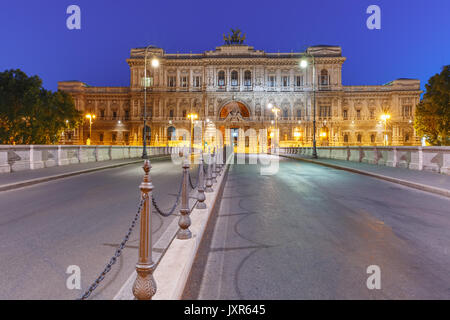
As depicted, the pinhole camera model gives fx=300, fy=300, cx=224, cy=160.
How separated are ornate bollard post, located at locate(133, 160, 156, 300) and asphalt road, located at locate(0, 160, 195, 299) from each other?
0.45m

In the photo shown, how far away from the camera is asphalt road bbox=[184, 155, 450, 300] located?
114 inches

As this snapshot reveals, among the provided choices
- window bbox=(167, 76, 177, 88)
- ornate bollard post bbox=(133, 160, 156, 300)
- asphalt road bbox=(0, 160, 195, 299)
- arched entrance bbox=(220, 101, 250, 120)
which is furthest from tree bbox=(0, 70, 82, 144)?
arched entrance bbox=(220, 101, 250, 120)

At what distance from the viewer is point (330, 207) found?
22.6 ft

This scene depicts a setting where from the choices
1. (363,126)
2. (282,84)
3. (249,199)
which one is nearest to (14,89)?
(249,199)

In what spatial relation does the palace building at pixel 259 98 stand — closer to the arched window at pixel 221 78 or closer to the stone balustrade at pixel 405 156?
the arched window at pixel 221 78

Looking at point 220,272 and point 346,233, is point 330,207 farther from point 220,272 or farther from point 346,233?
point 220,272

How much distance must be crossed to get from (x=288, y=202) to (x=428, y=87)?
30.7 meters

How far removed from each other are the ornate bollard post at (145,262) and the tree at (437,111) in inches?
1304

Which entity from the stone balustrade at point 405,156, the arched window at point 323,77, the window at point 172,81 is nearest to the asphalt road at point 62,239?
the stone balustrade at point 405,156

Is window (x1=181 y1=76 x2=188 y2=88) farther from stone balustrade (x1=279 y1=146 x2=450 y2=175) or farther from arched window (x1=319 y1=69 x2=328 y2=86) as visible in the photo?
stone balustrade (x1=279 y1=146 x2=450 y2=175)

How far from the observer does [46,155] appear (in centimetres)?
1661

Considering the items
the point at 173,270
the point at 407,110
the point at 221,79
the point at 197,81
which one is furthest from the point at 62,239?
the point at 407,110

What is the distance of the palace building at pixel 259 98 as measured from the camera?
68.8m

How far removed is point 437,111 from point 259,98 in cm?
4304
